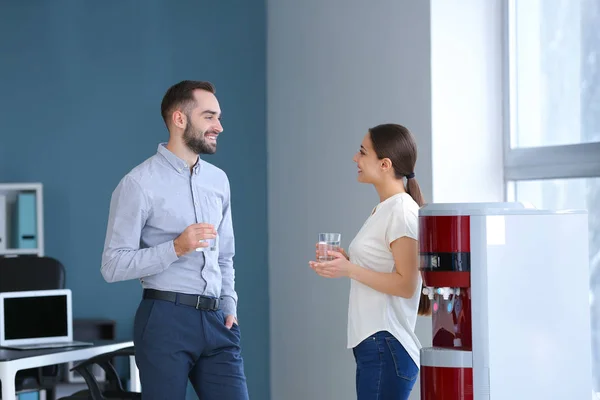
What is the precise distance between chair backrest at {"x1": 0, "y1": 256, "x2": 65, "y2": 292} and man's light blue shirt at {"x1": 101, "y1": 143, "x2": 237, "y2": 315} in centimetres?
180

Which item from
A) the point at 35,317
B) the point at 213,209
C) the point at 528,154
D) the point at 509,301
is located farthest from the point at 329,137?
the point at 509,301

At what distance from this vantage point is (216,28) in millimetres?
5082

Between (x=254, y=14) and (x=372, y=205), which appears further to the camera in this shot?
(x=254, y=14)

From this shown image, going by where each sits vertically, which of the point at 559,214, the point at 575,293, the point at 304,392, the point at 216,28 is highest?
the point at 216,28

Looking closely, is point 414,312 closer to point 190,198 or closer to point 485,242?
point 485,242

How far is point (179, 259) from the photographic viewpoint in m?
2.88

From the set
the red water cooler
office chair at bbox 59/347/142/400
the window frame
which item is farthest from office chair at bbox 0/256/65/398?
the red water cooler

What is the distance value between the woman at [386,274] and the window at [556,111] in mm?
957

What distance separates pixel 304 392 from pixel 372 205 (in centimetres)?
114

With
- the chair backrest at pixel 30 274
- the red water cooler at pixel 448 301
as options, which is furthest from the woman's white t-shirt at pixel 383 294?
Answer: the chair backrest at pixel 30 274

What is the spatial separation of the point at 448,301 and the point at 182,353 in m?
0.91

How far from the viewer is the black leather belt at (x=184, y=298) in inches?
112

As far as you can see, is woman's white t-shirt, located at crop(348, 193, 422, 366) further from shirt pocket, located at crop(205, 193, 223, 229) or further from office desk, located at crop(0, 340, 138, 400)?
office desk, located at crop(0, 340, 138, 400)

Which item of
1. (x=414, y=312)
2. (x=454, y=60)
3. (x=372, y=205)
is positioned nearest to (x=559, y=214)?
(x=414, y=312)
